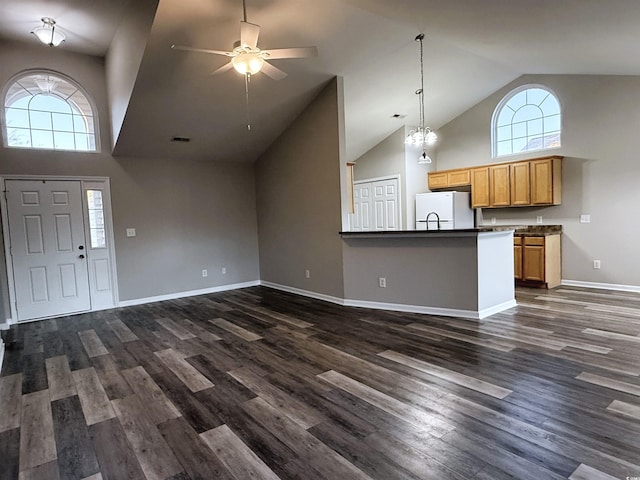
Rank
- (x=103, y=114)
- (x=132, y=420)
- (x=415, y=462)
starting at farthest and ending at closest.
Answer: (x=103, y=114) → (x=132, y=420) → (x=415, y=462)

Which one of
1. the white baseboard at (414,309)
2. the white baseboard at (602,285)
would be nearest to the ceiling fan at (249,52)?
the white baseboard at (414,309)

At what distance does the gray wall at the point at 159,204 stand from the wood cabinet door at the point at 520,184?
475cm

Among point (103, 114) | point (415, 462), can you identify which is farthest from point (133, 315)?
point (415, 462)

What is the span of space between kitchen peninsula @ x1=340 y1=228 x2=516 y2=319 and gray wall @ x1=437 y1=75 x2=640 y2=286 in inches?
82.9

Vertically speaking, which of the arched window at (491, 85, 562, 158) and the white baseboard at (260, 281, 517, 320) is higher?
the arched window at (491, 85, 562, 158)

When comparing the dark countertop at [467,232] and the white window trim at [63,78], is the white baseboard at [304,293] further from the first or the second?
the white window trim at [63,78]

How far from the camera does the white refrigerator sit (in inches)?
279

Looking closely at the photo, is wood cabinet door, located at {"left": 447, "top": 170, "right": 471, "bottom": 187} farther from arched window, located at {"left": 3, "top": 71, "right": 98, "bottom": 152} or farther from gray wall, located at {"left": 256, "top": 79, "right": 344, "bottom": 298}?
arched window, located at {"left": 3, "top": 71, "right": 98, "bottom": 152}

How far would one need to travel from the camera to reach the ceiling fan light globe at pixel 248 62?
2.99m

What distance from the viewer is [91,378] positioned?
3.11 meters

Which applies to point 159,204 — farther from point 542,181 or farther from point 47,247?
point 542,181

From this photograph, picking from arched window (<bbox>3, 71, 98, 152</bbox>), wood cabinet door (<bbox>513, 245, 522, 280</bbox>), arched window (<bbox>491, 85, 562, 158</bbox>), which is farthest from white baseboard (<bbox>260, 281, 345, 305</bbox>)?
arched window (<bbox>491, 85, 562, 158</bbox>)

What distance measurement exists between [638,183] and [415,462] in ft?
18.6

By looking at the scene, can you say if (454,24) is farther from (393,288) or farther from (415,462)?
(415,462)
